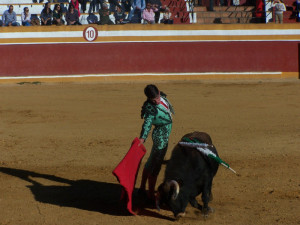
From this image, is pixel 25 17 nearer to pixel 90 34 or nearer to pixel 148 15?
pixel 90 34

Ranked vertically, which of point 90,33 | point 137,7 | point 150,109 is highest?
point 137,7

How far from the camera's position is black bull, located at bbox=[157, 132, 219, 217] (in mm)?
6469

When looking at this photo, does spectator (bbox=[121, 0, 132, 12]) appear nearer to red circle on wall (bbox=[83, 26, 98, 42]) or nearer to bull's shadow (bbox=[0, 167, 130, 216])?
red circle on wall (bbox=[83, 26, 98, 42])

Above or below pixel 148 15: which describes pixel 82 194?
below

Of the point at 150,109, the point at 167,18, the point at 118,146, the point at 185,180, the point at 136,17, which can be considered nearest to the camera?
the point at 185,180

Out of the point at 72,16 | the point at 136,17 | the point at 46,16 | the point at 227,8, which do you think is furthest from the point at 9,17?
the point at 227,8

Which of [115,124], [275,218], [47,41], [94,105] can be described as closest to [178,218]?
[275,218]

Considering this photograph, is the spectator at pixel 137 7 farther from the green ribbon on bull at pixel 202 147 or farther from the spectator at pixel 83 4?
the green ribbon on bull at pixel 202 147

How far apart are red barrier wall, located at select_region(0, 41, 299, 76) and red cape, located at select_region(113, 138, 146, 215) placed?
1291 centimetres

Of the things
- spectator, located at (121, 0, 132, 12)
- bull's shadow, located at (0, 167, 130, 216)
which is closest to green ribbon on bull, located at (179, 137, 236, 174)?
bull's shadow, located at (0, 167, 130, 216)

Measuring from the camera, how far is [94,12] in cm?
2061

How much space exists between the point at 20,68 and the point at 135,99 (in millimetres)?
5248

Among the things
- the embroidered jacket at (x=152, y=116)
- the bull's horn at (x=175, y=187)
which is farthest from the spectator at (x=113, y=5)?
the bull's horn at (x=175, y=187)

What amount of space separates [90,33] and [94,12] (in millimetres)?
1318
